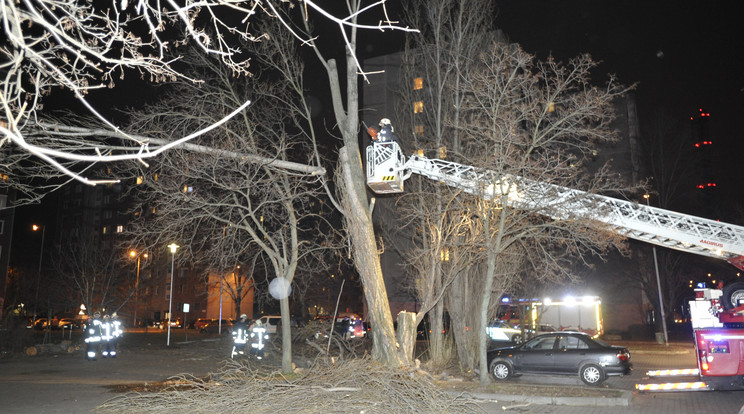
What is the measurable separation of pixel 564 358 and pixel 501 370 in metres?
1.99

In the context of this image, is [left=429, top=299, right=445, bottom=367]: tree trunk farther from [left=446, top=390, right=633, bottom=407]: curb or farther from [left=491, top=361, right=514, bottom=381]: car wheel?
[left=446, top=390, right=633, bottom=407]: curb

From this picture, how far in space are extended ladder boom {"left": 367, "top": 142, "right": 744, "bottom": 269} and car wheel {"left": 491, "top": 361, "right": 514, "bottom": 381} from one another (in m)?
5.38

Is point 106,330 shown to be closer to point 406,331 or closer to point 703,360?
point 406,331

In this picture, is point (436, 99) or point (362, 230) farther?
point (436, 99)

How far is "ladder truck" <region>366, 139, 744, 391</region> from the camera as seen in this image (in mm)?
10906

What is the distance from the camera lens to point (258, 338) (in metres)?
19.7

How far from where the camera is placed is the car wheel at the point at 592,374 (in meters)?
14.7

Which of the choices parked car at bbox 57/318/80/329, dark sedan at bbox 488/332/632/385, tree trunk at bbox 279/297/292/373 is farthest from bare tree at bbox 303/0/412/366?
parked car at bbox 57/318/80/329

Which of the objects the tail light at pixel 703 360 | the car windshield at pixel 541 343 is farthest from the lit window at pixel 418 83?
the tail light at pixel 703 360

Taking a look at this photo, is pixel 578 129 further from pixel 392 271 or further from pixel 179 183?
pixel 392 271

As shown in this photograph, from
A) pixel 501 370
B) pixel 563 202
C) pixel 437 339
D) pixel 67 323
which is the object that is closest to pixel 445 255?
pixel 437 339

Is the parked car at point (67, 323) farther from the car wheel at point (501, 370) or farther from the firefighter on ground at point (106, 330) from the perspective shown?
the car wheel at point (501, 370)

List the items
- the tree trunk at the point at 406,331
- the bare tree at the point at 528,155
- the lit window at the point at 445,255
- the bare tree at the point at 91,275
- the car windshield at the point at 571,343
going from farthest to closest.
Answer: the bare tree at the point at 91,275, the lit window at the point at 445,255, the car windshield at the point at 571,343, the bare tree at the point at 528,155, the tree trunk at the point at 406,331

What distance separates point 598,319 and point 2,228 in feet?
195
